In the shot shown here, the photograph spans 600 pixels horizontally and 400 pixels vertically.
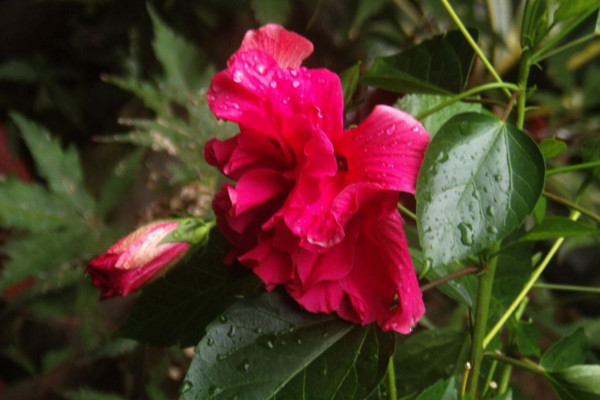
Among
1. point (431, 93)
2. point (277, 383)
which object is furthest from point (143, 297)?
point (431, 93)

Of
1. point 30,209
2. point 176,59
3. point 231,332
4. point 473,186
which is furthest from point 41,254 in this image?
point 473,186

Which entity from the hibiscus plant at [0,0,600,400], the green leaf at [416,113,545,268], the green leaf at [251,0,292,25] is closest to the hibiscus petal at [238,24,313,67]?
the hibiscus plant at [0,0,600,400]

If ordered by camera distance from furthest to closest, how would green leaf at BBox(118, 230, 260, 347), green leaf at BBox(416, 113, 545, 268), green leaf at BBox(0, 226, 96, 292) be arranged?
green leaf at BBox(0, 226, 96, 292) → green leaf at BBox(118, 230, 260, 347) → green leaf at BBox(416, 113, 545, 268)

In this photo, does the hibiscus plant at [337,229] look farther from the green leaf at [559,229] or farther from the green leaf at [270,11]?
the green leaf at [270,11]

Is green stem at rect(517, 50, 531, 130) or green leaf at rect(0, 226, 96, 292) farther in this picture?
green leaf at rect(0, 226, 96, 292)

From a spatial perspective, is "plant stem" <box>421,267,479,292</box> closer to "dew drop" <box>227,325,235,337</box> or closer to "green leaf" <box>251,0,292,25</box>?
"dew drop" <box>227,325,235,337</box>

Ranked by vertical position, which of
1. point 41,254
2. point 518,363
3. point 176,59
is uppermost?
point 518,363

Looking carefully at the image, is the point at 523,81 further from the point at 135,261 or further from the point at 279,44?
the point at 135,261

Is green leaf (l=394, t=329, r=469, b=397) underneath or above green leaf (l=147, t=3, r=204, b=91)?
above
